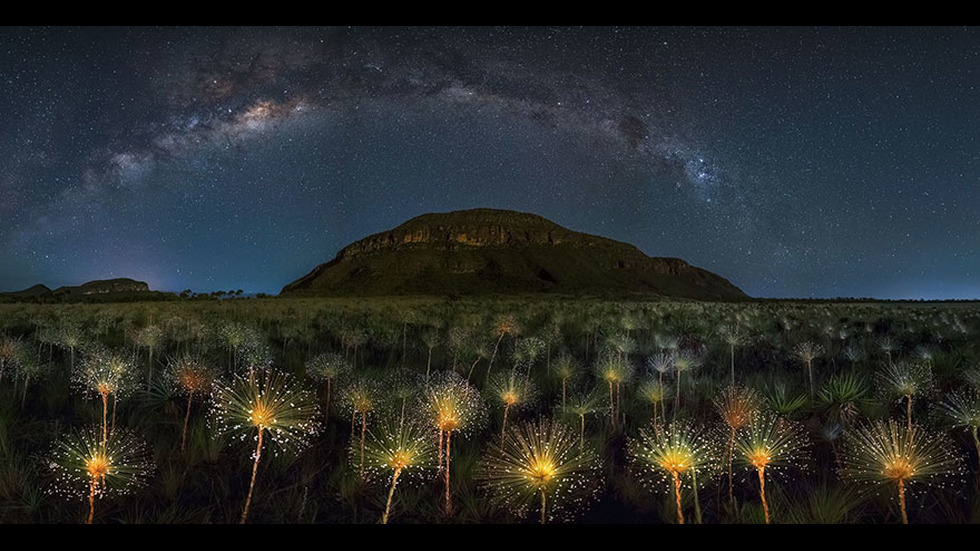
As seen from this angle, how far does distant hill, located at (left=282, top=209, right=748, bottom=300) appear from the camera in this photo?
13962cm

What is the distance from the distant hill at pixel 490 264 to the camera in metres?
140

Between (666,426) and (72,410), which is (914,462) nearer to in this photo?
(666,426)

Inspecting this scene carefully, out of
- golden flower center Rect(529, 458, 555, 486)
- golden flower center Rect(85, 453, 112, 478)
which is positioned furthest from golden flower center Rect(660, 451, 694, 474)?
golden flower center Rect(85, 453, 112, 478)

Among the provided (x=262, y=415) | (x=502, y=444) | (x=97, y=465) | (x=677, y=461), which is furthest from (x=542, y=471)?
(x=97, y=465)

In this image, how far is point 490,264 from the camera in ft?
517

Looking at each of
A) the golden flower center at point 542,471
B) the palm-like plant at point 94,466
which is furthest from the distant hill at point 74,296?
the golden flower center at point 542,471

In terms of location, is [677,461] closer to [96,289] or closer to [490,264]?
[96,289]

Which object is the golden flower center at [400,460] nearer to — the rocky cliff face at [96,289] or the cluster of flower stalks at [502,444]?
the cluster of flower stalks at [502,444]

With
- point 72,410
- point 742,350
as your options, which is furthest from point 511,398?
point 742,350

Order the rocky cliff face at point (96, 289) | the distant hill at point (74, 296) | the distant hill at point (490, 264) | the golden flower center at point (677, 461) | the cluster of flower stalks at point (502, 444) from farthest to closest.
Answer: the distant hill at point (490, 264), the rocky cliff face at point (96, 289), the distant hill at point (74, 296), the cluster of flower stalks at point (502, 444), the golden flower center at point (677, 461)

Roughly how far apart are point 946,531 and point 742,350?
14902mm

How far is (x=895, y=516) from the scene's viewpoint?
185 inches

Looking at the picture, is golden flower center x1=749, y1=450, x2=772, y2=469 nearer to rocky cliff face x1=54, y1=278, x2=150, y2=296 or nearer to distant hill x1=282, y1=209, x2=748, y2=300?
rocky cliff face x1=54, y1=278, x2=150, y2=296
